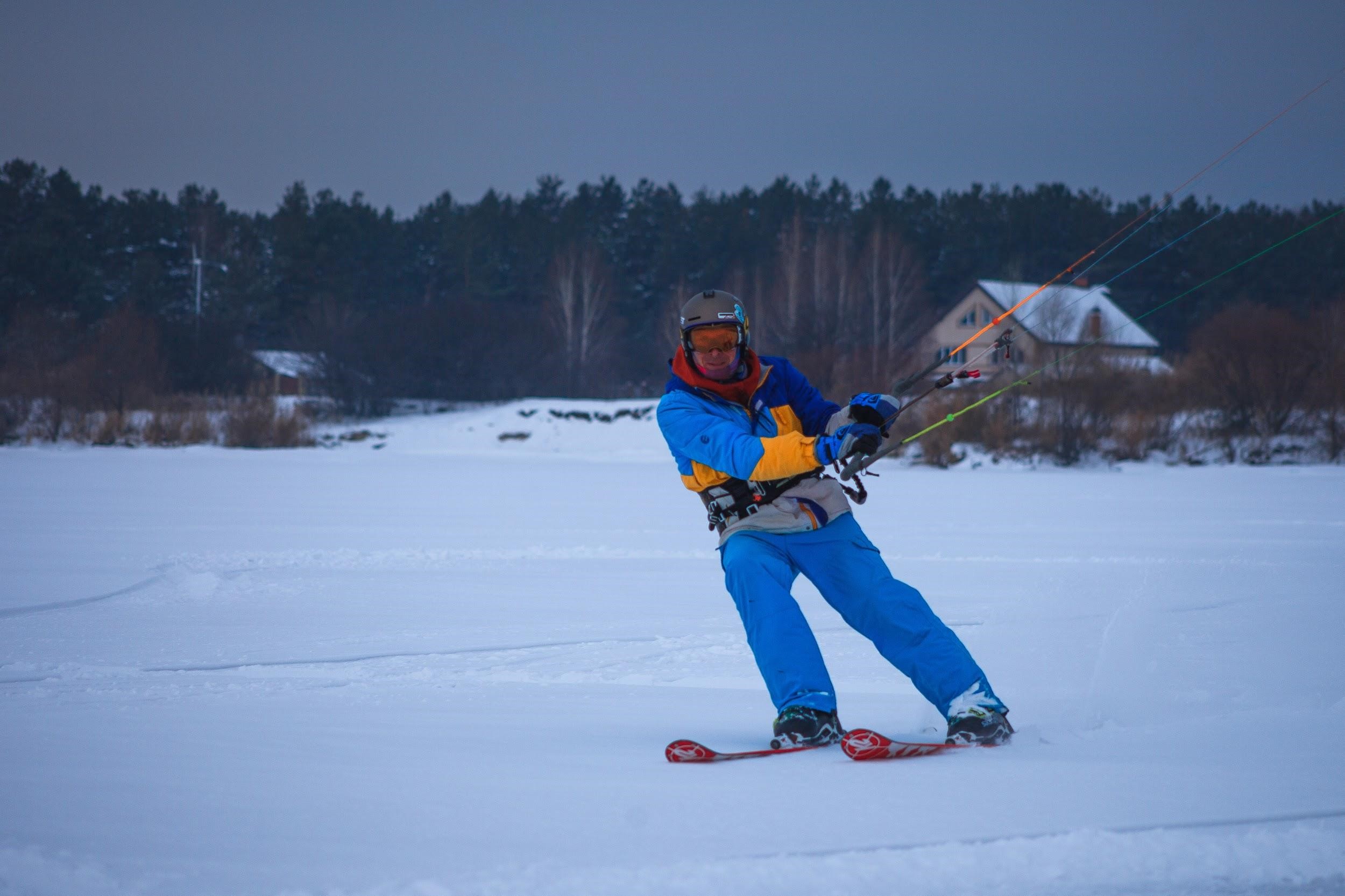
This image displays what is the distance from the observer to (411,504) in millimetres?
13109

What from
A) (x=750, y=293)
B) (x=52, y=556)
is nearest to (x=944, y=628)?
(x=52, y=556)

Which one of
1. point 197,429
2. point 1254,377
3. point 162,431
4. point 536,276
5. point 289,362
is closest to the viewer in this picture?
point 1254,377

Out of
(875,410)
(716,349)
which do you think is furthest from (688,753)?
(716,349)

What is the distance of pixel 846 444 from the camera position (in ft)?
10.7

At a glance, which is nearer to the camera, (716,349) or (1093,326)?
(716,349)

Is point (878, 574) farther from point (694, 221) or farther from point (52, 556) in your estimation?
point (694, 221)

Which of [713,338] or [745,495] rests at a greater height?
[713,338]

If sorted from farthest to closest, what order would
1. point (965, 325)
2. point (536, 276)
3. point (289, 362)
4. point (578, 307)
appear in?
1. point (536, 276)
2. point (965, 325)
3. point (289, 362)
4. point (578, 307)

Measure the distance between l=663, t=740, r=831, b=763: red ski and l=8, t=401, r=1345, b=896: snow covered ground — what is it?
0.07 metres

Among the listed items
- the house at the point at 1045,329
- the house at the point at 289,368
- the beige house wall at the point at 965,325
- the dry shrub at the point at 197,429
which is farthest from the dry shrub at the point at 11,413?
the beige house wall at the point at 965,325

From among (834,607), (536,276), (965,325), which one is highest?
(536,276)

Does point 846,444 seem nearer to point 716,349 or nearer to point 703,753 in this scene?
point 716,349

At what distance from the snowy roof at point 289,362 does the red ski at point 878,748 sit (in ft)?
122

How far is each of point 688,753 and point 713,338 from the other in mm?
1421
